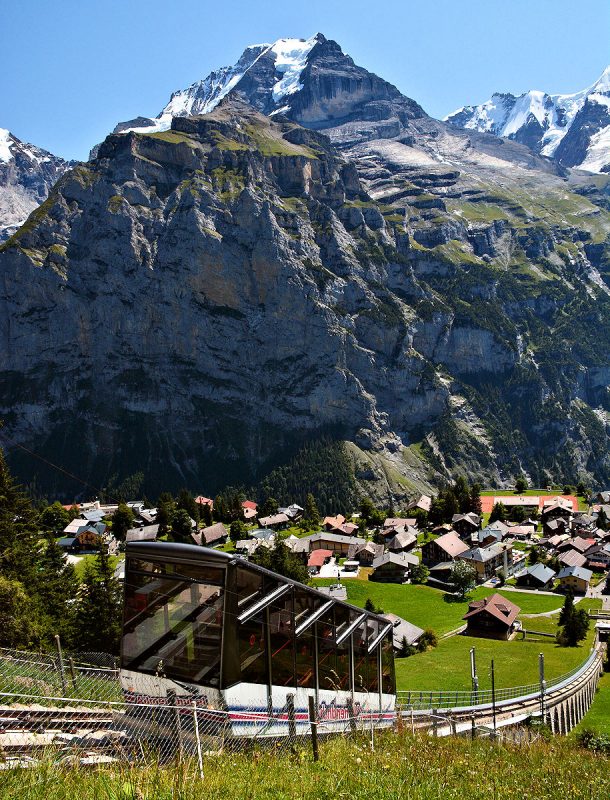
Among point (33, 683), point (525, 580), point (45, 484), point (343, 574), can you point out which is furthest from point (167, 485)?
point (33, 683)

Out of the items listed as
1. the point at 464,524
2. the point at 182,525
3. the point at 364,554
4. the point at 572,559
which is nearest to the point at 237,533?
the point at 182,525

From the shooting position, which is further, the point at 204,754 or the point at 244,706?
the point at 244,706

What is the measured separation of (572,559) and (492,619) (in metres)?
31.3

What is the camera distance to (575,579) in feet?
247

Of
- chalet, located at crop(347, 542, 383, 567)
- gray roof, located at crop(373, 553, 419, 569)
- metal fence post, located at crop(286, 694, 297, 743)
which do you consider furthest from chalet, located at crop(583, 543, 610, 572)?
metal fence post, located at crop(286, 694, 297, 743)

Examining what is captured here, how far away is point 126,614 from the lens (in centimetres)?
1283

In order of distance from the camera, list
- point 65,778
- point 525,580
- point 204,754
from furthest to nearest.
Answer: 1. point 525,580
2. point 204,754
3. point 65,778

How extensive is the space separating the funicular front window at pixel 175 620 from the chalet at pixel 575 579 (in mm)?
73776

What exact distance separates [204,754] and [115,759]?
1.66 meters

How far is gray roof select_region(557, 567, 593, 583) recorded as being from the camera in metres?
75.2

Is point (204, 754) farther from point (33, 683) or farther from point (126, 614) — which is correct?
point (33, 683)

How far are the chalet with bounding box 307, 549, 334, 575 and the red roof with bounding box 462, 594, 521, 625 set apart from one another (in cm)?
2802

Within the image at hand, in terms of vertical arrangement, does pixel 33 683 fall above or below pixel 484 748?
above

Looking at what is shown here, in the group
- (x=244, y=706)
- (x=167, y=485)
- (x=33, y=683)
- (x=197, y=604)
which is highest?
(x=197, y=604)
